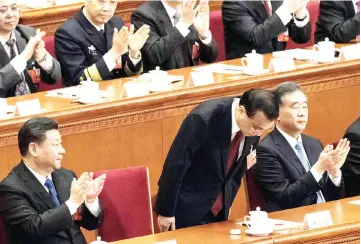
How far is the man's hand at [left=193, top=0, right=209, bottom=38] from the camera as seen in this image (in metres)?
4.86

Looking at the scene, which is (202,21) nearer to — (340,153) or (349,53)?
(349,53)

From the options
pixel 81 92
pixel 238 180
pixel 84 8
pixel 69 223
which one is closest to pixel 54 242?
pixel 69 223

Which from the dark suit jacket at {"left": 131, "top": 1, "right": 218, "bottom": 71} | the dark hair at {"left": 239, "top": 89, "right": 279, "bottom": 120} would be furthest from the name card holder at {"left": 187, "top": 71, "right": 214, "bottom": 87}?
the dark hair at {"left": 239, "top": 89, "right": 279, "bottom": 120}

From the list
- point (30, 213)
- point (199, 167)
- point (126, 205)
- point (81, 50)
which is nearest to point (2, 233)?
point (30, 213)

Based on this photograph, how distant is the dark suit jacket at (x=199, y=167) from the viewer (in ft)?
11.7

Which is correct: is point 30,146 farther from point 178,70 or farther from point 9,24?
point 178,70

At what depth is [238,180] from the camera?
375 centimetres

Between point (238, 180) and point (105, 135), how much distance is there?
23.6 inches

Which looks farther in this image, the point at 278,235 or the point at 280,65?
the point at 280,65

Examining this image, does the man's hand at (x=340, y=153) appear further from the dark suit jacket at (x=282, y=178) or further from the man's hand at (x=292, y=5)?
the man's hand at (x=292, y=5)

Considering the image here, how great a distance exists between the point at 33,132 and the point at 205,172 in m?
0.59

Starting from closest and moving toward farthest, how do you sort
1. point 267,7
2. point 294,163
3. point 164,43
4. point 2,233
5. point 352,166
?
1. point 2,233
2. point 294,163
3. point 352,166
4. point 164,43
5. point 267,7

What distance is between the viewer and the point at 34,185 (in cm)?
342

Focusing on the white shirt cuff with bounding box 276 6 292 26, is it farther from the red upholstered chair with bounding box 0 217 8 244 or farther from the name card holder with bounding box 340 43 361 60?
the red upholstered chair with bounding box 0 217 8 244
